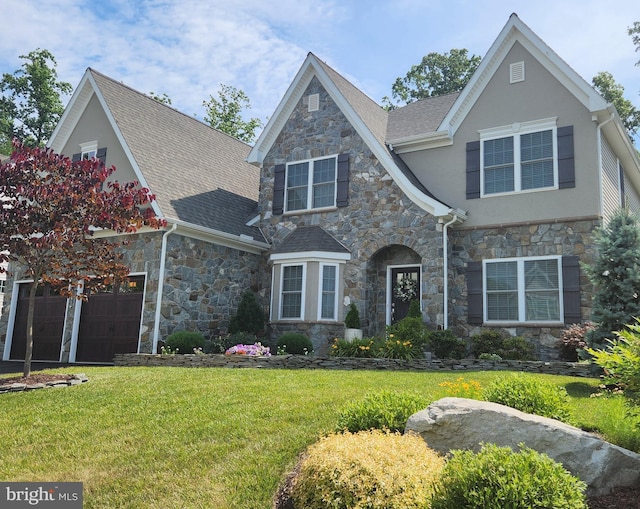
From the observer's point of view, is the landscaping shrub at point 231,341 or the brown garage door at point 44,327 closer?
the landscaping shrub at point 231,341

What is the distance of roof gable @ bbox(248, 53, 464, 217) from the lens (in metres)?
14.7

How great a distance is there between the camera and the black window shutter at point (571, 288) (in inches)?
505

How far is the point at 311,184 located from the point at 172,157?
4.40 m

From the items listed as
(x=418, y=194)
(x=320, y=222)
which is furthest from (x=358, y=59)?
(x=320, y=222)

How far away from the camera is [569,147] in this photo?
13586mm

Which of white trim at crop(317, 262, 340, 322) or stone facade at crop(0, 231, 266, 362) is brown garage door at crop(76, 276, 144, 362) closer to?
stone facade at crop(0, 231, 266, 362)

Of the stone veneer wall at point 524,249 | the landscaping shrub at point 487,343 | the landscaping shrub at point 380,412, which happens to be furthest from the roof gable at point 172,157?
the landscaping shrub at point 380,412

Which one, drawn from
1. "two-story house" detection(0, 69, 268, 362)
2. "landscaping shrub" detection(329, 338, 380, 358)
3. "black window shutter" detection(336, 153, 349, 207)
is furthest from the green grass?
"black window shutter" detection(336, 153, 349, 207)

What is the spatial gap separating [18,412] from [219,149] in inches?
556

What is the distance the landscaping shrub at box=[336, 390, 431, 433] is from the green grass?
41cm

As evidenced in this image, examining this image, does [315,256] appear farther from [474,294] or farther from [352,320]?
[474,294]

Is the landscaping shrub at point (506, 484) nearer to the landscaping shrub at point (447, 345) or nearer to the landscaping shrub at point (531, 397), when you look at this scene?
the landscaping shrub at point (531, 397)

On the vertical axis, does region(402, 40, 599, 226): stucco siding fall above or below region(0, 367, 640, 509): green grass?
above

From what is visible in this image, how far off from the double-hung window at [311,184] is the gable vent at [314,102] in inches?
61.8
